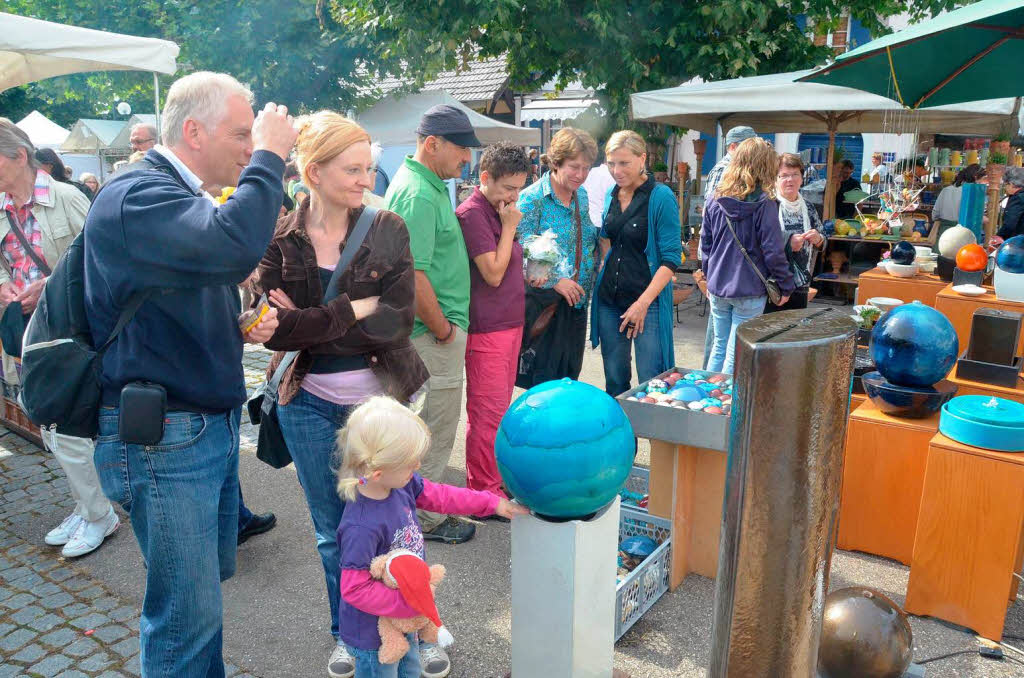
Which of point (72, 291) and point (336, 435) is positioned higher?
point (72, 291)

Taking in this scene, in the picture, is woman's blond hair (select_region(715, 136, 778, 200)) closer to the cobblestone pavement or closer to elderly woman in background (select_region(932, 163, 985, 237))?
the cobblestone pavement

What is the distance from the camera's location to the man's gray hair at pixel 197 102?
6.66ft

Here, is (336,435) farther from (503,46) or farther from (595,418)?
(503,46)

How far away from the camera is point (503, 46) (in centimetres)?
1052

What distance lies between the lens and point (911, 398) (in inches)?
134

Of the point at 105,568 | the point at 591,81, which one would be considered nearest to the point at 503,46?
the point at 591,81

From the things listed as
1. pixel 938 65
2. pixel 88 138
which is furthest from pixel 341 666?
pixel 88 138

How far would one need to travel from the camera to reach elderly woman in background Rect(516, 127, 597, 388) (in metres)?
4.12

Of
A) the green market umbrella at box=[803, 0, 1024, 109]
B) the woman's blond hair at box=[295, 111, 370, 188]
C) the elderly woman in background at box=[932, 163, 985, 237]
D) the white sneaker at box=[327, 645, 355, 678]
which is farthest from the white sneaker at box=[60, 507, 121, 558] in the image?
the elderly woman in background at box=[932, 163, 985, 237]

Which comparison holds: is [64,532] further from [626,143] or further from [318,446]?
[626,143]

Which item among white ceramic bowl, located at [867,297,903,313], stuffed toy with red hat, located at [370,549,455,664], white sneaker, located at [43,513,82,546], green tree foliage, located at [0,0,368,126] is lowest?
white sneaker, located at [43,513,82,546]

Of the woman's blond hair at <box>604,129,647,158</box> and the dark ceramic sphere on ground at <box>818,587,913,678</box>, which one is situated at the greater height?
the woman's blond hair at <box>604,129,647,158</box>

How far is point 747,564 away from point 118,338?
63.8 inches

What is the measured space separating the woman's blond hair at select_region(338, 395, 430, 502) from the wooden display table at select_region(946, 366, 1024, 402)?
8.87ft
